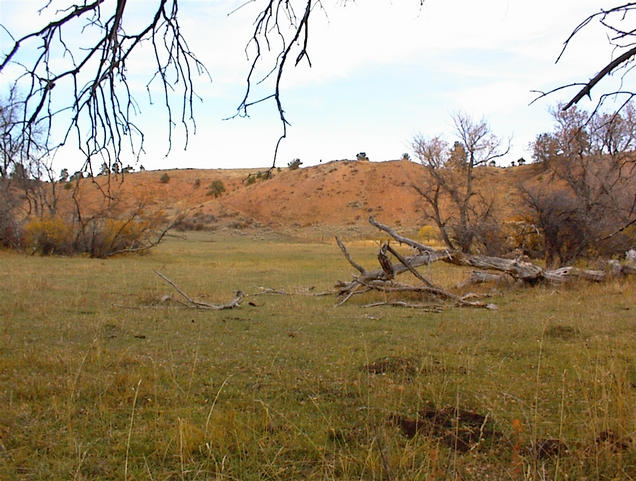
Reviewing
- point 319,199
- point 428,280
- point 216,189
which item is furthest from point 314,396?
point 216,189

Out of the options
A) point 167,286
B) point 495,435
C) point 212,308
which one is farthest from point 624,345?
point 167,286

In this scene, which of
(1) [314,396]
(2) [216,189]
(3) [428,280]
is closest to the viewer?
(1) [314,396]

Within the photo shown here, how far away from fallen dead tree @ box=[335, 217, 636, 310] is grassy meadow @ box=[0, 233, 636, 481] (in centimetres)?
200

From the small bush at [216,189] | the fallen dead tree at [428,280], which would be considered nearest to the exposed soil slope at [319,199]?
the small bush at [216,189]

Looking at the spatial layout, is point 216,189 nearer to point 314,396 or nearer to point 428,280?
point 428,280

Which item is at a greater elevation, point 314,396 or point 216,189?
point 216,189

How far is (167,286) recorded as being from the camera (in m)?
13.5

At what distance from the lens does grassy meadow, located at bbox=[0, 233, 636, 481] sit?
324 cm

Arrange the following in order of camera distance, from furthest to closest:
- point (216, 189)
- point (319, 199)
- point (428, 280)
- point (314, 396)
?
point (216, 189) → point (319, 199) → point (428, 280) → point (314, 396)

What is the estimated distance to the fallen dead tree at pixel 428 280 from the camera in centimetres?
1102

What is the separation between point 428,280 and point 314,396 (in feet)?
24.9

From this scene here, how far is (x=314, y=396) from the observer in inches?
174

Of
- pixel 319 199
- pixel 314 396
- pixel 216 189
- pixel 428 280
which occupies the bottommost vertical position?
pixel 314 396

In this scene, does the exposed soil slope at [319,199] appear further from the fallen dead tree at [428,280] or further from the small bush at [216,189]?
the fallen dead tree at [428,280]
